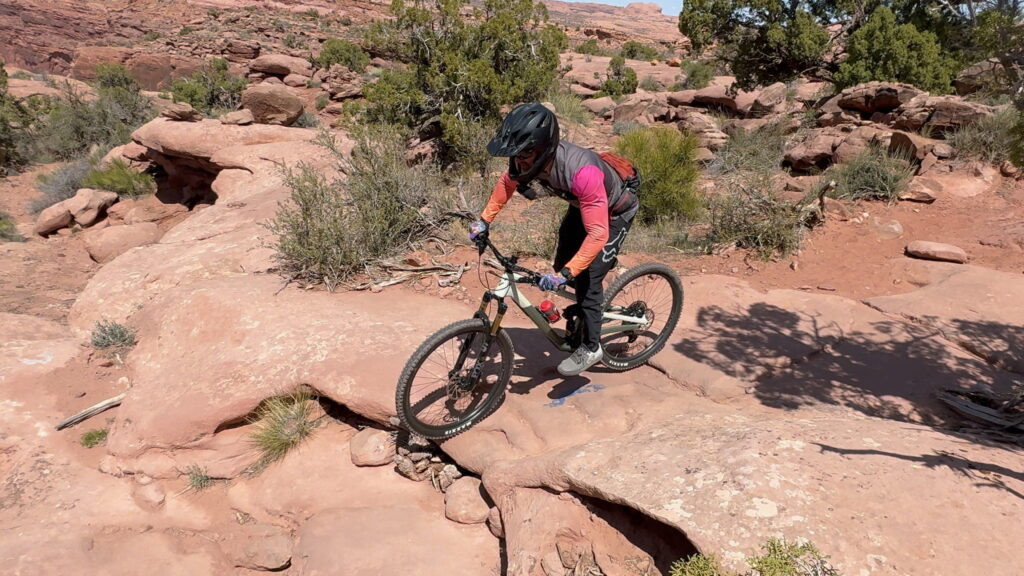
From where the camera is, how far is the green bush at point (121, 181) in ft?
38.0

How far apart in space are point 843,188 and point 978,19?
534 centimetres

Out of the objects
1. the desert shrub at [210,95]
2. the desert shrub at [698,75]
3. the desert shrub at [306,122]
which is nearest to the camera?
the desert shrub at [306,122]

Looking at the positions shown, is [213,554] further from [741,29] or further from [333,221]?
[741,29]

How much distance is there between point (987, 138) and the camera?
8.01m

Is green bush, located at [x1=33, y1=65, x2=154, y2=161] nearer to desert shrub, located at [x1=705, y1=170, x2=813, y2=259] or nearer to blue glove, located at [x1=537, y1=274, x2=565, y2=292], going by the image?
desert shrub, located at [x1=705, y1=170, x2=813, y2=259]

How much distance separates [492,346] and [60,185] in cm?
1329

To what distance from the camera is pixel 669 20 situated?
4124 inches

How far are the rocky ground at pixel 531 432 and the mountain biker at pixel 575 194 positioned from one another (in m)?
0.72

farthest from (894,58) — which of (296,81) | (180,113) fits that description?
(296,81)

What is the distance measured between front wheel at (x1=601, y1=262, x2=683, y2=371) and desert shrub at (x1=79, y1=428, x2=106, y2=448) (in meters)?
3.85

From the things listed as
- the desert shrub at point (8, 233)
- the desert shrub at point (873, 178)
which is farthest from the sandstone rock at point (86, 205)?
the desert shrub at point (873, 178)

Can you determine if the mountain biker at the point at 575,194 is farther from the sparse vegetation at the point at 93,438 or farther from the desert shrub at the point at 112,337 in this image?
the desert shrub at the point at 112,337

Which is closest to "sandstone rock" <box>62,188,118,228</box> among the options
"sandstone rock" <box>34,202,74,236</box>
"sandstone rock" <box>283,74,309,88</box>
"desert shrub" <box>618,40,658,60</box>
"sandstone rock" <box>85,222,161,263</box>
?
"sandstone rock" <box>34,202,74,236</box>

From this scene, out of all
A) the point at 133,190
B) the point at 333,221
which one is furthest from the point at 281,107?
the point at 333,221
